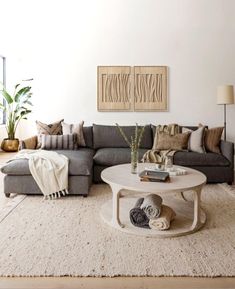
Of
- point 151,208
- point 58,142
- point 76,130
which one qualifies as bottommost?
point 151,208

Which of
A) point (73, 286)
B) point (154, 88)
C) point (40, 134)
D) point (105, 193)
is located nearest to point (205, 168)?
point (105, 193)

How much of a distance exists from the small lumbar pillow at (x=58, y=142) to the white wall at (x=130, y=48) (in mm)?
1144

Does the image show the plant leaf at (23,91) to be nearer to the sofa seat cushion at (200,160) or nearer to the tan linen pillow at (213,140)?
the sofa seat cushion at (200,160)

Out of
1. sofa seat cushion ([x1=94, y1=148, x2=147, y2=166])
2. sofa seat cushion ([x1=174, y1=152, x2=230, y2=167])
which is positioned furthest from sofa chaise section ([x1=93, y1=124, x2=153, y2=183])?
sofa seat cushion ([x1=174, y1=152, x2=230, y2=167])

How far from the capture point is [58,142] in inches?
180

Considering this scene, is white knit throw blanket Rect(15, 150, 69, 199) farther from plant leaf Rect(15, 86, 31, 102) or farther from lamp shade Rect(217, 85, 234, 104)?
lamp shade Rect(217, 85, 234, 104)

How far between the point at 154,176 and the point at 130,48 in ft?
10.8

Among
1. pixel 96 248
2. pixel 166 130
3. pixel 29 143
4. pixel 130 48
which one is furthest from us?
pixel 130 48

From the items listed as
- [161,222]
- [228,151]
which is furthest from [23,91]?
[161,222]

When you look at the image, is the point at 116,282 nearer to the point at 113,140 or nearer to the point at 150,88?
the point at 113,140

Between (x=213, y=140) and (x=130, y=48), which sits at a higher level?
(x=130, y=48)

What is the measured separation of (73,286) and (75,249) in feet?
1.57

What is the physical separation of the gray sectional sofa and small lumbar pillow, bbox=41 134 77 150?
19 centimetres

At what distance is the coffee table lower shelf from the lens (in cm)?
270
